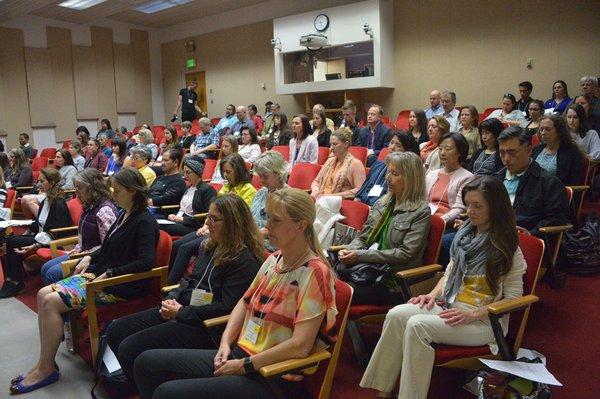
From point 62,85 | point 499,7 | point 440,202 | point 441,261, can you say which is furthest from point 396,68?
point 62,85

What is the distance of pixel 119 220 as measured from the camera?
9.32ft

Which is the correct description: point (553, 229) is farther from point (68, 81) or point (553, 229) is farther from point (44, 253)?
point (68, 81)

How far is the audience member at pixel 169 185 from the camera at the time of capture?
4504mm

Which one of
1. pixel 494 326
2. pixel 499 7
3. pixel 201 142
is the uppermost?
pixel 499 7

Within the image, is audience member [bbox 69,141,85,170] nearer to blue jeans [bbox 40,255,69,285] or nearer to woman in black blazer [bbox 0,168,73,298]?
woman in black blazer [bbox 0,168,73,298]

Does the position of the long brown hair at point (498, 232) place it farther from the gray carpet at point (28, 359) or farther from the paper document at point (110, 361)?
the gray carpet at point (28, 359)

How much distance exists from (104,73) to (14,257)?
9325 millimetres

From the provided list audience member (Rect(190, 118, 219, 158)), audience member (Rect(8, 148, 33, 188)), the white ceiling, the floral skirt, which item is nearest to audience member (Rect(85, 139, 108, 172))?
audience member (Rect(8, 148, 33, 188))

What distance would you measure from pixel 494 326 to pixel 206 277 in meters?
1.25

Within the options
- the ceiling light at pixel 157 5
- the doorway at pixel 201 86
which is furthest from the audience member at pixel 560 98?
the doorway at pixel 201 86

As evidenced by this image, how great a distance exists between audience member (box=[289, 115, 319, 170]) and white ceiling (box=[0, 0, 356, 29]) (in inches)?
172

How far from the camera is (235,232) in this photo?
211cm

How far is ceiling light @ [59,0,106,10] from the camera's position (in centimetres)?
973

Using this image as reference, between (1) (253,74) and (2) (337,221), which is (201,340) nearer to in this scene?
(2) (337,221)
